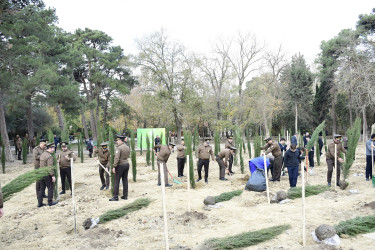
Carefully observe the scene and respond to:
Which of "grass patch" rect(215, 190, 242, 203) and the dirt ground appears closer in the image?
the dirt ground

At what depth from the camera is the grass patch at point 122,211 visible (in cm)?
515

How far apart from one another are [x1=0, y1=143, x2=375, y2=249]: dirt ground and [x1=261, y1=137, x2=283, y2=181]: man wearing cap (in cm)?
78

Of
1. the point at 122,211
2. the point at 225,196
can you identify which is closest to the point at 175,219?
the point at 122,211

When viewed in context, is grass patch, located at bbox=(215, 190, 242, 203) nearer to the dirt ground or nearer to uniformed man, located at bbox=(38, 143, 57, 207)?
the dirt ground

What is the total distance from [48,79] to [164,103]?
33.6ft

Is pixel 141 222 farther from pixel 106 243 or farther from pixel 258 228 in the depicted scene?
pixel 258 228

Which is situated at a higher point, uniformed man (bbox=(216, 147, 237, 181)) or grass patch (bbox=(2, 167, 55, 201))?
grass patch (bbox=(2, 167, 55, 201))

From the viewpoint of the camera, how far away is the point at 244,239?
12.9 ft

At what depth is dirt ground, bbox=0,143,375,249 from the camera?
421cm

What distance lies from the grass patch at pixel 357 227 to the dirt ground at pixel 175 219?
110mm

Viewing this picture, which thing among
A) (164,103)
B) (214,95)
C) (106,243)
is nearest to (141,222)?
(106,243)

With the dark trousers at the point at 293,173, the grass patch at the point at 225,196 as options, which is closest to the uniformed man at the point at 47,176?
the grass patch at the point at 225,196

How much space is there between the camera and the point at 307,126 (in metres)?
31.6

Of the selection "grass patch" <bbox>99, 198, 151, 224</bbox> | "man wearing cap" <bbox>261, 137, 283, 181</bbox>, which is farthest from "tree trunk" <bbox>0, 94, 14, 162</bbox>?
"man wearing cap" <bbox>261, 137, 283, 181</bbox>
